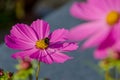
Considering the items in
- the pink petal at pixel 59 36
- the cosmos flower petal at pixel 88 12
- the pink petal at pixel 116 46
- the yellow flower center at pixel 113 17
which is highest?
the pink petal at pixel 59 36

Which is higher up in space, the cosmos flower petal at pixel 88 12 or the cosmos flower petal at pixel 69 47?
the cosmos flower petal at pixel 69 47

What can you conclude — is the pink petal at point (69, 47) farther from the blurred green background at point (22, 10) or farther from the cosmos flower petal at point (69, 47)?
the blurred green background at point (22, 10)

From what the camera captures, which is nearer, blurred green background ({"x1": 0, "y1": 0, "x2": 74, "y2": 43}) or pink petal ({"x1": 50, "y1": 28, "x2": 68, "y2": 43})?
pink petal ({"x1": 50, "y1": 28, "x2": 68, "y2": 43})

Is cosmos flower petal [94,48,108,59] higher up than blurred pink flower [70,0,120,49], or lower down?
lower down

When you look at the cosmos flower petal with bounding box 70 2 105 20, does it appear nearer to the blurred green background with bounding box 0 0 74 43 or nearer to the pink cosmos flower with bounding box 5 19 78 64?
the pink cosmos flower with bounding box 5 19 78 64

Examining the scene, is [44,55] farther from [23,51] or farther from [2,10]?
[2,10]

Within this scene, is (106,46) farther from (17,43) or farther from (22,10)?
(22,10)

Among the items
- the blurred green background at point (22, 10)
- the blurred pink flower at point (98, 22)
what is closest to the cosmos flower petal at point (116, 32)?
the blurred pink flower at point (98, 22)

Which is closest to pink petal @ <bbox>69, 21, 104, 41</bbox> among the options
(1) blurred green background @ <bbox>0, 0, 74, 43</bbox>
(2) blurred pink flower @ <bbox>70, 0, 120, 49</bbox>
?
(2) blurred pink flower @ <bbox>70, 0, 120, 49</bbox>

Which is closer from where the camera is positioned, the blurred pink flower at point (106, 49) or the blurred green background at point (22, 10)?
the blurred pink flower at point (106, 49)
